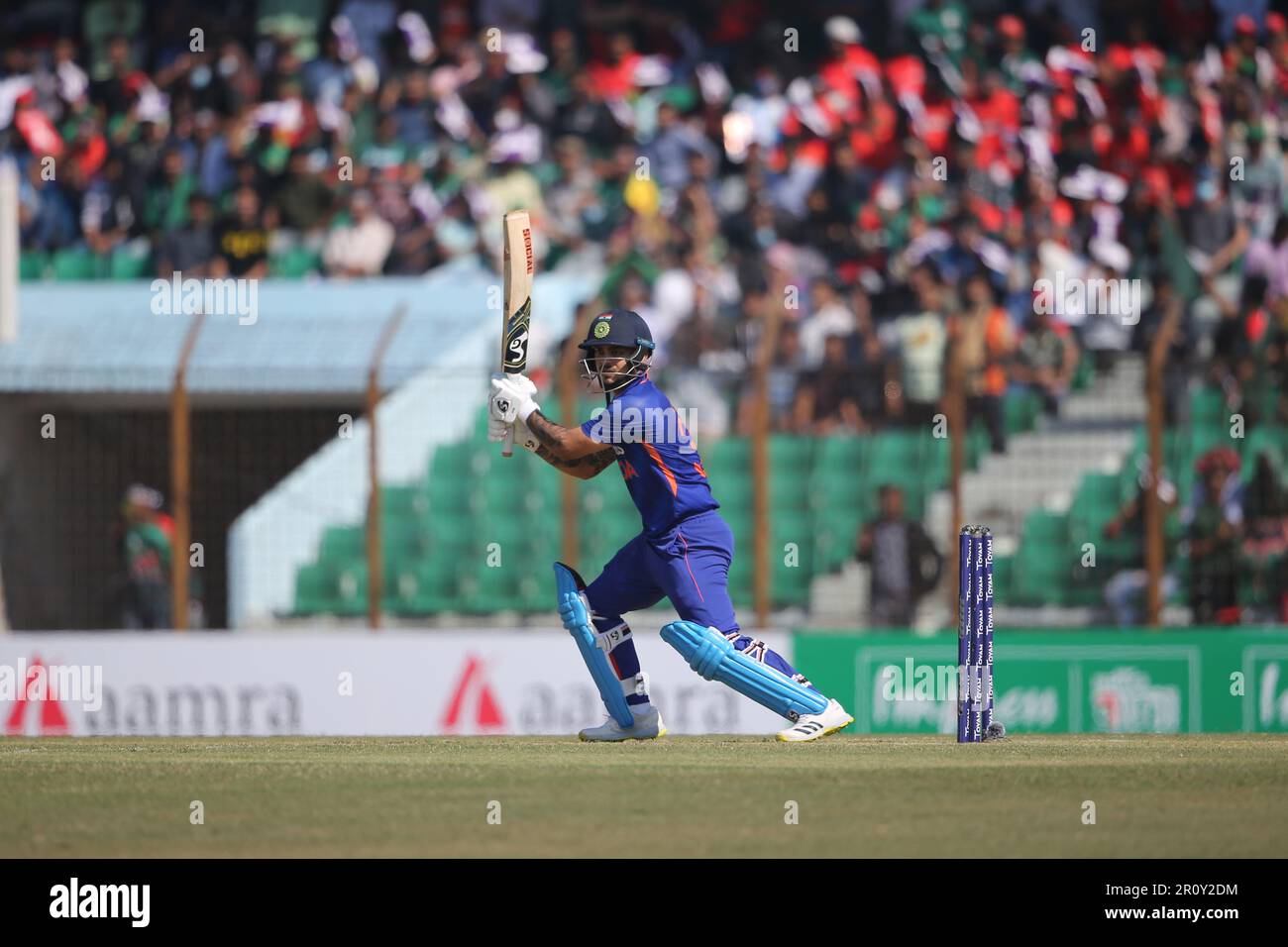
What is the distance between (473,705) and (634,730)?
209 inches

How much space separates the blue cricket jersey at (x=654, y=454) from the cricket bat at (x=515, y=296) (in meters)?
0.55

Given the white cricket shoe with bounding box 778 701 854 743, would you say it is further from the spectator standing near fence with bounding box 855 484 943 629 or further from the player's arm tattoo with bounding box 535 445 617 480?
the spectator standing near fence with bounding box 855 484 943 629

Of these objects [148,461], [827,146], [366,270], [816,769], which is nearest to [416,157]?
[366,270]

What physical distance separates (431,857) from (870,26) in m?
17.3

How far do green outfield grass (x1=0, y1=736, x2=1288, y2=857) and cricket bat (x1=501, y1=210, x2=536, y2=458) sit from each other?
181 cm

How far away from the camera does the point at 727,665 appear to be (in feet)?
31.4

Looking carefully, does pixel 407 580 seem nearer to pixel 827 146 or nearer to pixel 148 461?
pixel 148 461

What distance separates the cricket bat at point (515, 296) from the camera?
1020 cm

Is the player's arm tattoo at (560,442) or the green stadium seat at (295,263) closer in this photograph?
the player's arm tattoo at (560,442)

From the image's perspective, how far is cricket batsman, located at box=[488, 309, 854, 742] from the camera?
9.72m

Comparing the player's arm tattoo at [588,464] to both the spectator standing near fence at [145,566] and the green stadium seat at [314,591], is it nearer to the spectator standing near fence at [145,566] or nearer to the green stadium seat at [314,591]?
the green stadium seat at [314,591]

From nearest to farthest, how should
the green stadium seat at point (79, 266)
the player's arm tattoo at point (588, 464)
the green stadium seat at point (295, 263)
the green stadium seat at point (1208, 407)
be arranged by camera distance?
the player's arm tattoo at point (588, 464) < the green stadium seat at point (1208, 407) < the green stadium seat at point (295, 263) < the green stadium seat at point (79, 266)

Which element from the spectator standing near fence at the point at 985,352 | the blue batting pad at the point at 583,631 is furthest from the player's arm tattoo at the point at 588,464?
the spectator standing near fence at the point at 985,352

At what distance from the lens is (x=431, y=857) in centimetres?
731
